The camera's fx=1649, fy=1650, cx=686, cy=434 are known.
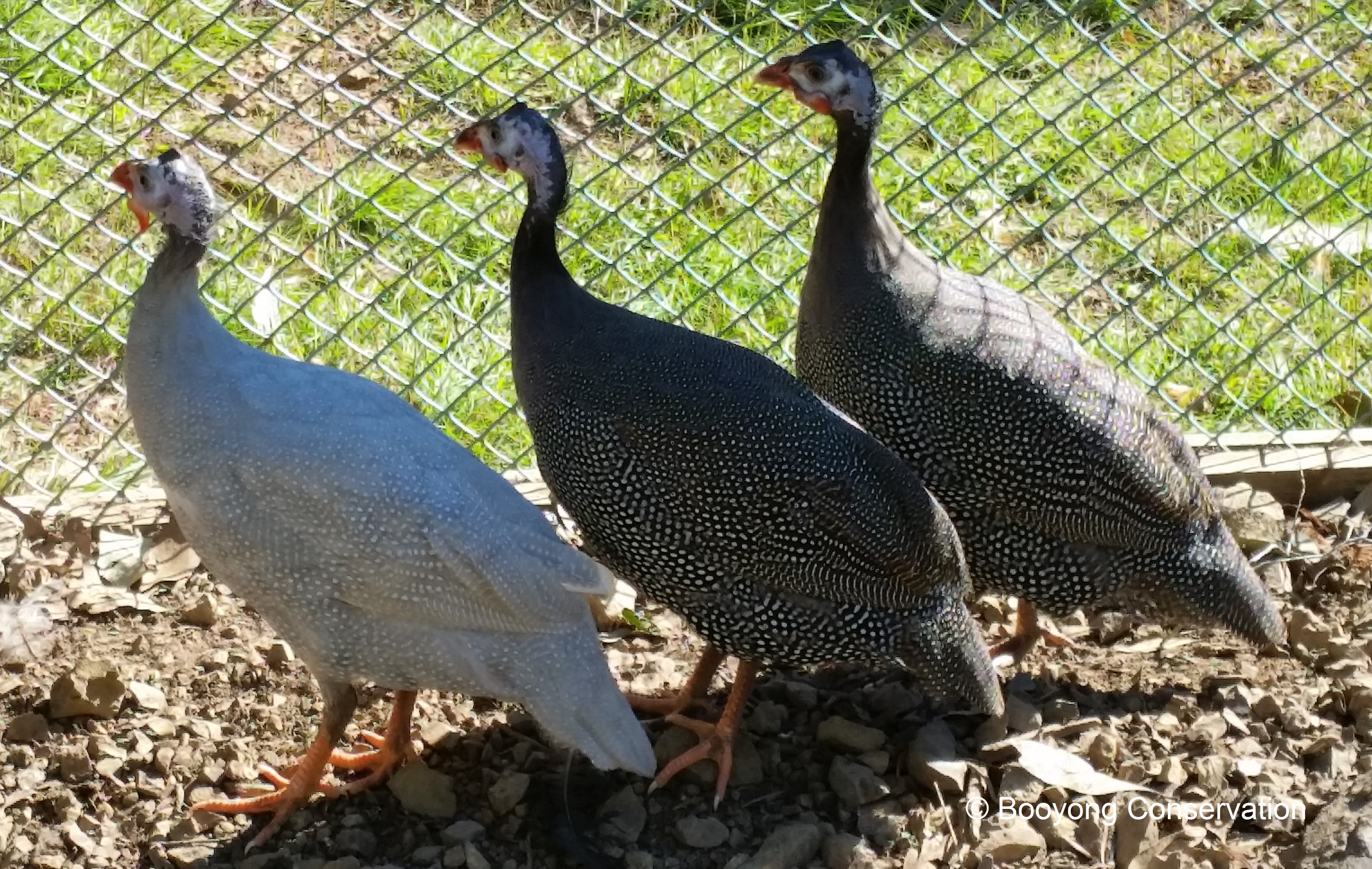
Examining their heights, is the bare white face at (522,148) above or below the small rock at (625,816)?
above

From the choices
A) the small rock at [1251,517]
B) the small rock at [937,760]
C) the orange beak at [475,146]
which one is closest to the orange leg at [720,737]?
the small rock at [937,760]

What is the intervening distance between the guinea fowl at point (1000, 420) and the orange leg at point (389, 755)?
3.56ft

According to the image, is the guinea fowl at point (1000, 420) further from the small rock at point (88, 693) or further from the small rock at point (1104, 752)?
the small rock at point (88, 693)

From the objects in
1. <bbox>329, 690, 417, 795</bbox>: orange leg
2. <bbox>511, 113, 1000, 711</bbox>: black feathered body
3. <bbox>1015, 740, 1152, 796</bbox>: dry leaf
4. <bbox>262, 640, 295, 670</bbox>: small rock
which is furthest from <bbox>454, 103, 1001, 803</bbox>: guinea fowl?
<bbox>262, 640, 295, 670</bbox>: small rock

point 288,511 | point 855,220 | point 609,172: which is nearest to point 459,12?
point 609,172

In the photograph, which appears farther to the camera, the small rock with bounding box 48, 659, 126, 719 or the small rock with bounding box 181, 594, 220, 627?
the small rock with bounding box 181, 594, 220, 627

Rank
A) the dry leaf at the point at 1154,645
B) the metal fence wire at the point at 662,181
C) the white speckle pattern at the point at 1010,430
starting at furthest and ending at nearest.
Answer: the metal fence wire at the point at 662,181 < the dry leaf at the point at 1154,645 < the white speckle pattern at the point at 1010,430

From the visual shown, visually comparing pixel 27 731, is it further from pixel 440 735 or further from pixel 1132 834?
pixel 1132 834

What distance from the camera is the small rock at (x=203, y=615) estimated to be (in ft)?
11.7

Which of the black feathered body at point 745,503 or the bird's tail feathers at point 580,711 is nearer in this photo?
the bird's tail feathers at point 580,711

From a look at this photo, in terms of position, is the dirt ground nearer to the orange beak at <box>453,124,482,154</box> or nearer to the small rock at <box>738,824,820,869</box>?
the small rock at <box>738,824,820,869</box>

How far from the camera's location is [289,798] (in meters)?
3.13

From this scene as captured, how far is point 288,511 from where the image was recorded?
9.53 ft

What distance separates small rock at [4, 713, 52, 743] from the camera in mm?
3232
